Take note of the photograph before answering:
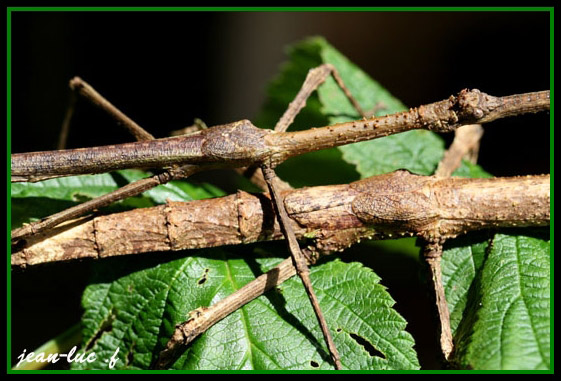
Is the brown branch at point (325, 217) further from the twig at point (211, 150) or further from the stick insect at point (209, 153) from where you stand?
the twig at point (211, 150)

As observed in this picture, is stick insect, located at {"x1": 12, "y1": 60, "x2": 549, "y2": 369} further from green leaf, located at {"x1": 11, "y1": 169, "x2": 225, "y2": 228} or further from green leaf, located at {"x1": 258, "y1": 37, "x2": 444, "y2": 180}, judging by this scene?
green leaf, located at {"x1": 258, "y1": 37, "x2": 444, "y2": 180}

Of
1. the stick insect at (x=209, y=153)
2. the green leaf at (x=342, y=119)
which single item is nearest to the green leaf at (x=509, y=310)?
the stick insect at (x=209, y=153)

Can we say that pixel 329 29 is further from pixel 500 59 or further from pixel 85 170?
pixel 85 170

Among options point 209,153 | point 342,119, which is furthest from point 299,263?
Result: point 342,119

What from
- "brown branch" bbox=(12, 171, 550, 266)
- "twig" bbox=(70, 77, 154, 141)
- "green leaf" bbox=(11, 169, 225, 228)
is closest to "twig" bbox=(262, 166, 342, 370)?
"brown branch" bbox=(12, 171, 550, 266)

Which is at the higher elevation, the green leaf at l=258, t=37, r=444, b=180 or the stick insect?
the green leaf at l=258, t=37, r=444, b=180

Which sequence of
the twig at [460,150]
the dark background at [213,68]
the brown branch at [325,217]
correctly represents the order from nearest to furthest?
1. the brown branch at [325,217]
2. the twig at [460,150]
3. the dark background at [213,68]

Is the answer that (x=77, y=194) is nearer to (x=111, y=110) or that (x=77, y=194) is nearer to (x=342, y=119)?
(x=111, y=110)
